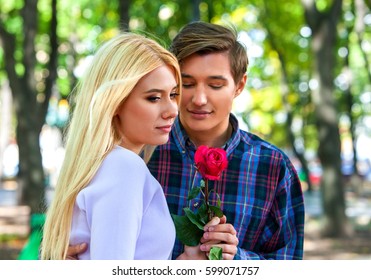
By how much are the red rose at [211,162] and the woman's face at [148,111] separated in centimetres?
14

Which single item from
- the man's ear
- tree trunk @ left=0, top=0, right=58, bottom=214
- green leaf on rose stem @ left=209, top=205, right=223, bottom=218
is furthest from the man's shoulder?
tree trunk @ left=0, top=0, right=58, bottom=214

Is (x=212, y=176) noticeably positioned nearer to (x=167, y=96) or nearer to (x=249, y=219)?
(x=167, y=96)

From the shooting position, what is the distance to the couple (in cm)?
198

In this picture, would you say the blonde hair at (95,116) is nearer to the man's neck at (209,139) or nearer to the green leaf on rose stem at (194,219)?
the green leaf on rose stem at (194,219)

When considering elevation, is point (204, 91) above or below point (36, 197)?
above

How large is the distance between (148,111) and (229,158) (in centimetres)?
61

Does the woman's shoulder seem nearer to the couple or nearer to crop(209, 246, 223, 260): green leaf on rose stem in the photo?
the couple

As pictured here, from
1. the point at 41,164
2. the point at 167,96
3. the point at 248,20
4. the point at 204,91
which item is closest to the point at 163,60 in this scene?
the point at 167,96

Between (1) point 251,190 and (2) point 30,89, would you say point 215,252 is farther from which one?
(2) point 30,89

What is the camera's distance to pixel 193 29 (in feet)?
8.34

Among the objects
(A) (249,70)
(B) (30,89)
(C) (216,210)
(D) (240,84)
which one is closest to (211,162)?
(C) (216,210)

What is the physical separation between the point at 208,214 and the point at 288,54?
18.3 metres

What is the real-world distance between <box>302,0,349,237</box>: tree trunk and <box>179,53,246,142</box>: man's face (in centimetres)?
927

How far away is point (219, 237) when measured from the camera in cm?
212
